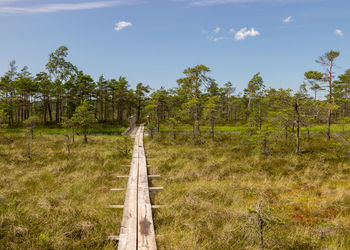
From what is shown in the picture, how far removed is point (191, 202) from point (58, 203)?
424 cm

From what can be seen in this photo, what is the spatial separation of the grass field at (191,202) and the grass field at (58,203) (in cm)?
2

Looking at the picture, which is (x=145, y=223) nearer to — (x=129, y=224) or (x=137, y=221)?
(x=137, y=221)

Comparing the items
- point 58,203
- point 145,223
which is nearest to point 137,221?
point 145,223

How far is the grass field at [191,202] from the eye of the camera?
13.5 ft

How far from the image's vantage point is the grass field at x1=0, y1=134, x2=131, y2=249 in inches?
159

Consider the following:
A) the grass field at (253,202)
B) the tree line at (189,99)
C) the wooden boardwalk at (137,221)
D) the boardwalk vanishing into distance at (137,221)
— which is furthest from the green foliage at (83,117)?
the boardwalk vanishing into distance at (137,221)

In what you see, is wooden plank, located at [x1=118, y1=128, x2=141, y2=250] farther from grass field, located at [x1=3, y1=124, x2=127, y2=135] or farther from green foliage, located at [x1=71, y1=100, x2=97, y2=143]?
grass field, located at [x1=3, y1=124, x2=127, y2=135]

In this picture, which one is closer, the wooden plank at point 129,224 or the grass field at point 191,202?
the wooden plank at point 129,224

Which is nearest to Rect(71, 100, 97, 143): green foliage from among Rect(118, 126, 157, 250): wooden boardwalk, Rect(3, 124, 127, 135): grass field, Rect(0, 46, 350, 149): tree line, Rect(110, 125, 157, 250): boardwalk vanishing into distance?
Rect(0, 46, 350, 149): tree line

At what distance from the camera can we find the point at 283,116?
14602 mm

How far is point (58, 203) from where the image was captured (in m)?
5.98

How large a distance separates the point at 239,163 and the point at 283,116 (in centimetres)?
605

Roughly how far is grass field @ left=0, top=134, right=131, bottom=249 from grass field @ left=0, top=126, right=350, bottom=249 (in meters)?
0.02

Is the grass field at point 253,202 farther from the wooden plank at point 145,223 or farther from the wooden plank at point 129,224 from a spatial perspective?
the wooden plank at point 129,224
